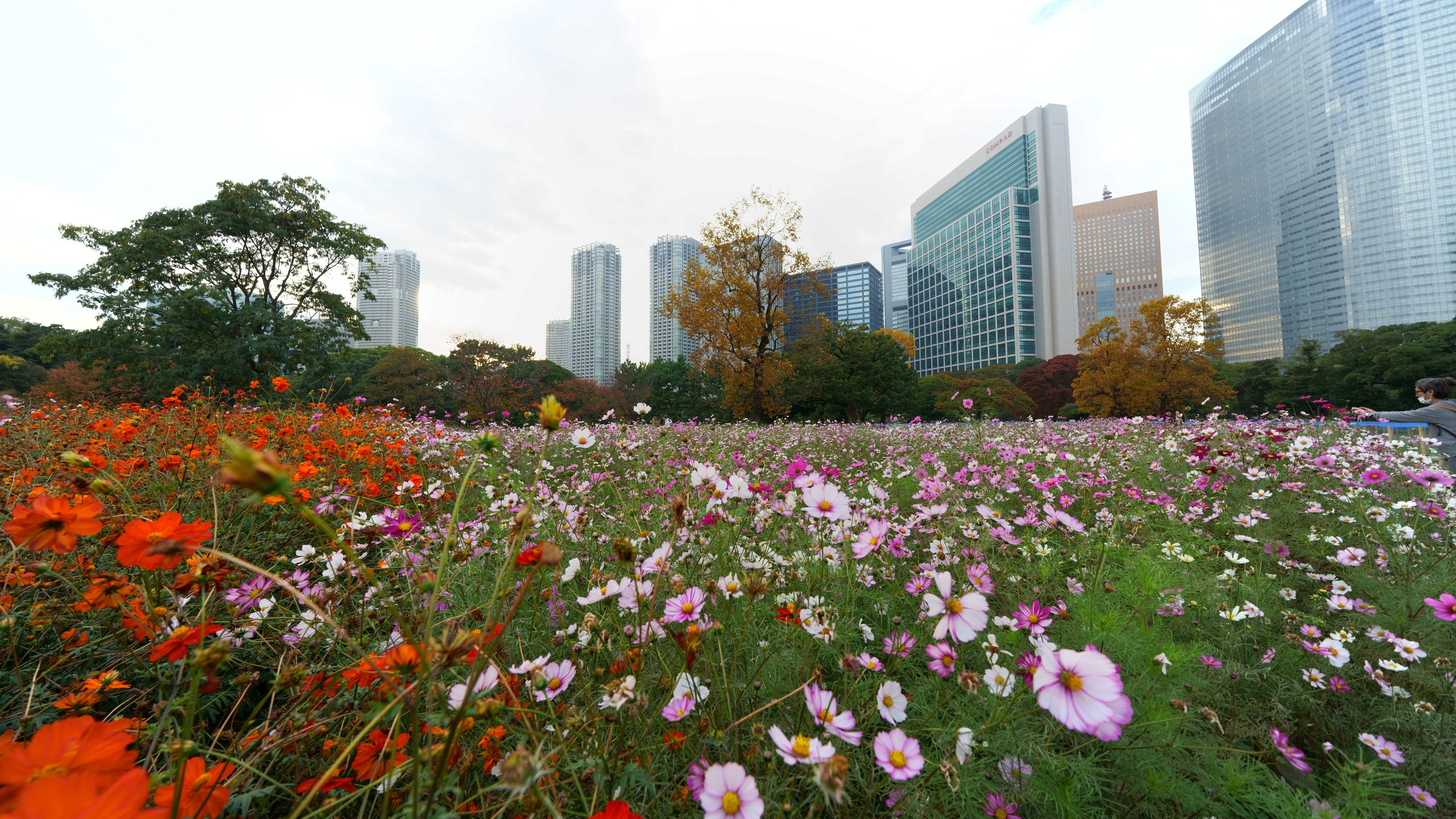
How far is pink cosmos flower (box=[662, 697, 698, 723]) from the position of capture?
827 mm

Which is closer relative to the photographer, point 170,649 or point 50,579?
point 170,649

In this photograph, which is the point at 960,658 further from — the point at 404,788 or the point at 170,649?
the point at 170,649

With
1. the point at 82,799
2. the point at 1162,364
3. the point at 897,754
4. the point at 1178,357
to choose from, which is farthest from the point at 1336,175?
the point at 82,799

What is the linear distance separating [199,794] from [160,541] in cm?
29

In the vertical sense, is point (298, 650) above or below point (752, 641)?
above

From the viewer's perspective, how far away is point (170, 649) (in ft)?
2.23

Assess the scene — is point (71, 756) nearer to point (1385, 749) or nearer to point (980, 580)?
point (980, 580)

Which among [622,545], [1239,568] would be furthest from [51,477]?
[1239,568]

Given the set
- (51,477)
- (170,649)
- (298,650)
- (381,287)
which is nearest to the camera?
(170,649)

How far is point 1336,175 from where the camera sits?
47562 mm

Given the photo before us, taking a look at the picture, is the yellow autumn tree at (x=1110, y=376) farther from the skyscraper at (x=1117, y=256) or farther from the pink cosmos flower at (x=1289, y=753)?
the skyscraper at (x=1117, y=256)

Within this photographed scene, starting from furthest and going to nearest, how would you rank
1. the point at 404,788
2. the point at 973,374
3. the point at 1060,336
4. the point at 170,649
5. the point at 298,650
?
1. the point at 1060,336
2. the point at 973,374
3. the point at 298,650
4. the point at 404,788
5. the point at 170,649

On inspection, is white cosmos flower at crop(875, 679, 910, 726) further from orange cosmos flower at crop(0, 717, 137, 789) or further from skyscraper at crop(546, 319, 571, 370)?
skyscraper at crop(546, 319, 571, 370)

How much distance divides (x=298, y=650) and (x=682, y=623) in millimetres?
808
